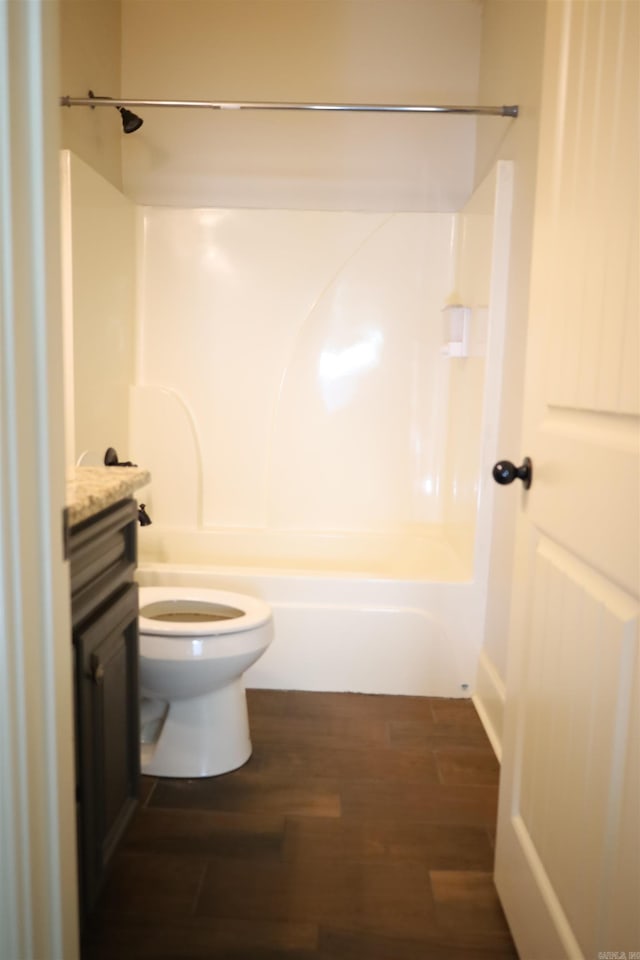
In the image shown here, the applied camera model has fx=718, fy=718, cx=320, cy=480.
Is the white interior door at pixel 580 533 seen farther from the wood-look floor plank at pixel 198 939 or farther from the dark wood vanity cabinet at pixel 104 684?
the dark wood vanity cabinet at pixel 104 684

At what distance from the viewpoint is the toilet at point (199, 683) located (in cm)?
194

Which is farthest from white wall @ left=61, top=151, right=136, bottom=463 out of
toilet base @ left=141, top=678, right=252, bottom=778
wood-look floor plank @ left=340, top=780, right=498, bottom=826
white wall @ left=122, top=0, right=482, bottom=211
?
wood-look floor plank @ left=340, top=780, right=498, bottom=826

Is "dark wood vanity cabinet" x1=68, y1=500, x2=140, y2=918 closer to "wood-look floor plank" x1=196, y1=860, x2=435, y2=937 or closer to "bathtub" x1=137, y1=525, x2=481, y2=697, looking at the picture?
"wood-look floor plank" x1=196, y1=860, x2=435, y2=937

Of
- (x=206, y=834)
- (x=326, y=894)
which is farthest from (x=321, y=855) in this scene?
(x=206, y=834)

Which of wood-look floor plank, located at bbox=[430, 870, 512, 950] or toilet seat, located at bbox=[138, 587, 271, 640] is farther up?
toilet seat, located at bbox=[138, 587, 271, 640]

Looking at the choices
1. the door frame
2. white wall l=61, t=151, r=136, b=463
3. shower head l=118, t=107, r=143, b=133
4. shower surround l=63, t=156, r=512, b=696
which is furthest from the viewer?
shower surround l=63, t=156, r=512, b=696

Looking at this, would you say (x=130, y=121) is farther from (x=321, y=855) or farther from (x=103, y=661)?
(x=321, y=855)

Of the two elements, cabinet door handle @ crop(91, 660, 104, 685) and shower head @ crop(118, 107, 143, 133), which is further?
shower head @ crop(118, 107, 143, 133)

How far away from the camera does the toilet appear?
1.94m

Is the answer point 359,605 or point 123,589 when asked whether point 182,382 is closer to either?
point 359,605

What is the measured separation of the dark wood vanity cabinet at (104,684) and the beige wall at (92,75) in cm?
179

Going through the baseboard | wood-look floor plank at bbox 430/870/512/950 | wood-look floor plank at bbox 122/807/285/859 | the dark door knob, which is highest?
the dark door knob

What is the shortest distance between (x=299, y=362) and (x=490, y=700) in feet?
5.60

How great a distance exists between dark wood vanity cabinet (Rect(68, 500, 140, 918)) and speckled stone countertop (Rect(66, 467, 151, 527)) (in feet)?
0.12
